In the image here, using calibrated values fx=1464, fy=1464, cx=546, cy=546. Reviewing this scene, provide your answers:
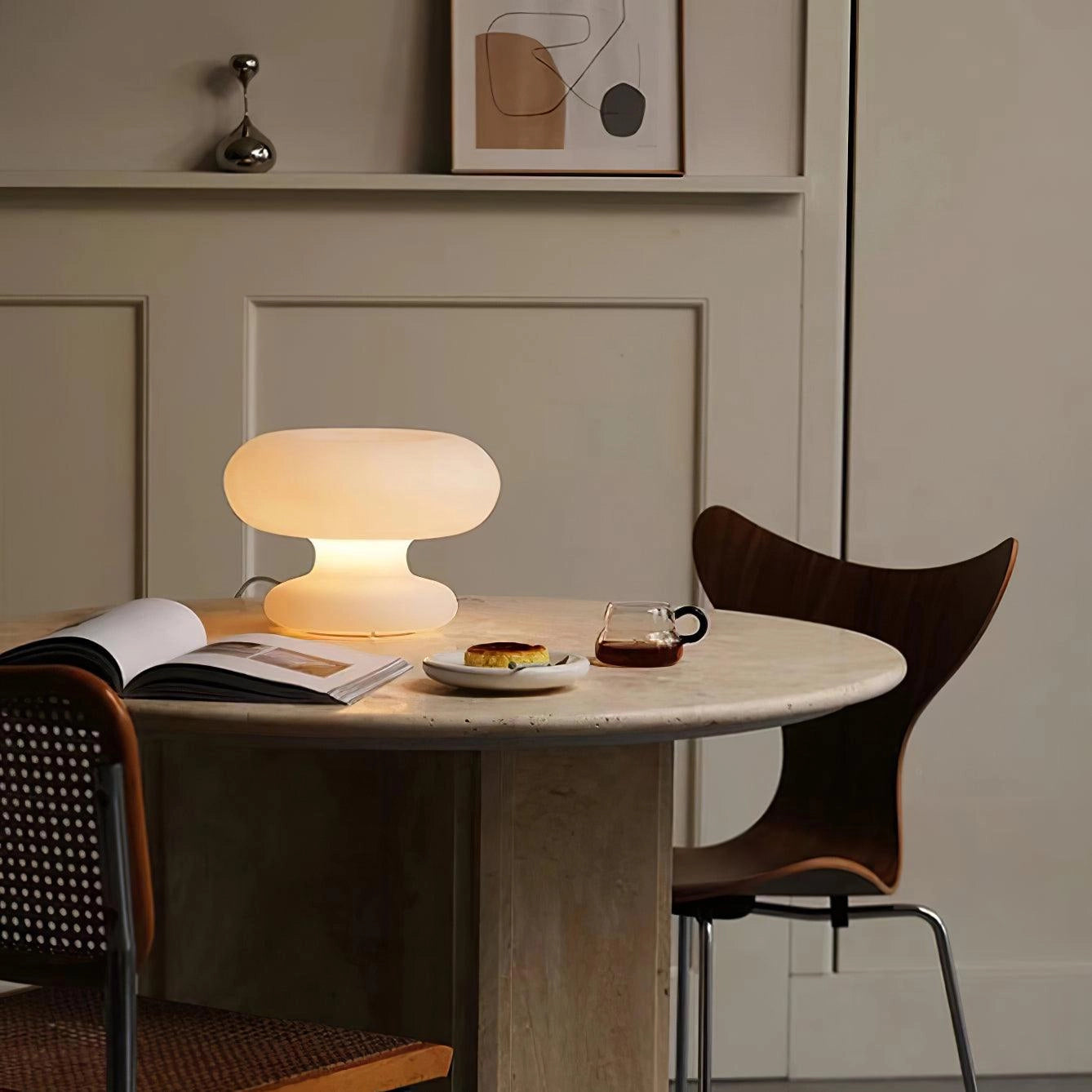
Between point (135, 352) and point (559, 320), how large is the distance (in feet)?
2.55

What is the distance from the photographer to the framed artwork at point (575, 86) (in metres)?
2.62

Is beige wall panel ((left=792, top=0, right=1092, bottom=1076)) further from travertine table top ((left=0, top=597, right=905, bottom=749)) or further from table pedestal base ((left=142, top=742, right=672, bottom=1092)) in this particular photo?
table pedestal base ((left=142, top=742, right=672, bottom=1092))

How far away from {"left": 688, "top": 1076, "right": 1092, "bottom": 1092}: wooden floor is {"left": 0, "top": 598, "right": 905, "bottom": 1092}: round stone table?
3.88 feet

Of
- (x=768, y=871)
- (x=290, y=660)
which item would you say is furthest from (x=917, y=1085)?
(x=290, y=660)

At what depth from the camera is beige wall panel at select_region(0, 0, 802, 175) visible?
8.66ft

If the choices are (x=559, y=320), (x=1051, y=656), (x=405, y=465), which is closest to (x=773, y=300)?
(x=559, y=320)

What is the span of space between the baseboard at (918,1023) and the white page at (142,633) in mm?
1639

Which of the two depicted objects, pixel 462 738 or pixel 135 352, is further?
pixel 135 352

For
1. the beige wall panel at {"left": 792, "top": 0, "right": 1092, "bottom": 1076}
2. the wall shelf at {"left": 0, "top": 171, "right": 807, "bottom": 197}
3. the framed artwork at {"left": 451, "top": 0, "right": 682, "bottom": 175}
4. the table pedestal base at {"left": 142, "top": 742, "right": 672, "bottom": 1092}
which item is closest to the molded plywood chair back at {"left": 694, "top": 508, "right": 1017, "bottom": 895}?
the table pedestal base at {"left": 142, "top": 742, "right": 672, "bottom": 1092}

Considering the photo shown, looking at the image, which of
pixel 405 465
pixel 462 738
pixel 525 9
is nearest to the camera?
pixel 462 738

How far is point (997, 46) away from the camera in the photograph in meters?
2.71

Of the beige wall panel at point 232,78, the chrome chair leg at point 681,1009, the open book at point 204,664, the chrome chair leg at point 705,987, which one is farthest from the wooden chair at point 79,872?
the beige wall panel at point 232,78

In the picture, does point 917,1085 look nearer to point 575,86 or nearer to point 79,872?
point 575,86

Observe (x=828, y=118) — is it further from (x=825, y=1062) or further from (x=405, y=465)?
(x=825, y=1062)
